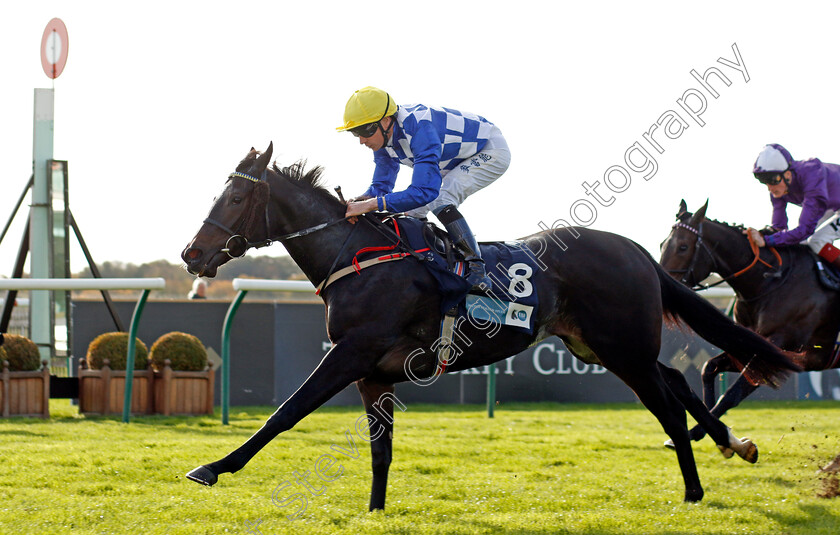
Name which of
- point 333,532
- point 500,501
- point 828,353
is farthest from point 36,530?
point 828,353

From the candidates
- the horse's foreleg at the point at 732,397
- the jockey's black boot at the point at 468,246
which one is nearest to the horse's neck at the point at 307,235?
the jockey's black boot at the point at 468,246

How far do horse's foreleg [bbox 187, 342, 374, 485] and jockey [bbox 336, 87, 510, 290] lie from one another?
2.39ft

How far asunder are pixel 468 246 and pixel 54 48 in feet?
29.6

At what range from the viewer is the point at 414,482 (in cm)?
504

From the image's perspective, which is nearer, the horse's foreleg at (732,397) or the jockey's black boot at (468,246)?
the jockey's black boot at (468,246)

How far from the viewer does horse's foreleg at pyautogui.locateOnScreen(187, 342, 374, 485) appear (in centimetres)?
344

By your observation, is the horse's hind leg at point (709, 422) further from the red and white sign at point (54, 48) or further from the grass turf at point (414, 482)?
the red and white sign at point (54, 48)

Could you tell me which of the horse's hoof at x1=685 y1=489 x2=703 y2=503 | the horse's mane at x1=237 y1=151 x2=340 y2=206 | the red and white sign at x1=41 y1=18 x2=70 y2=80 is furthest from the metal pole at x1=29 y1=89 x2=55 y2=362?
the horse's hoof at x1=685 y1=489 x2=703 y2=503

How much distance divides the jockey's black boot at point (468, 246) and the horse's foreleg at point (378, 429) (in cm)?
74

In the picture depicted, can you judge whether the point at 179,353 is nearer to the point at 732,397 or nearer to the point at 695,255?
the point at 695,255

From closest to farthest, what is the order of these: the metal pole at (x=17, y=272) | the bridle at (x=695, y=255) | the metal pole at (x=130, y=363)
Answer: the bridle at (x=695, y=255)
the metal pole at (x=130, y=363)
the metal pole at (x=17, y=272)

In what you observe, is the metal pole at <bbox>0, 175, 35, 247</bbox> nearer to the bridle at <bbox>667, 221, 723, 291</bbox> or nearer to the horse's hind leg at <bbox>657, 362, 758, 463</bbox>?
the bridle at <bbox>667, 221, 723, 291</bbox>

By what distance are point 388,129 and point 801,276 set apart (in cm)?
396

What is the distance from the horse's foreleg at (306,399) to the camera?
344 centimetres
